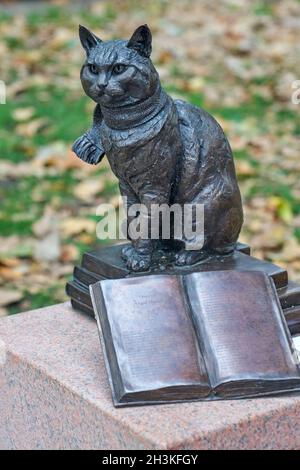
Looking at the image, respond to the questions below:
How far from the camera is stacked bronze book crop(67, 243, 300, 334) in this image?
308cm

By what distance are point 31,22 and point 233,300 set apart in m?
6.15

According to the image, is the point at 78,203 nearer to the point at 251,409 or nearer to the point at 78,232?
the point at 78,232

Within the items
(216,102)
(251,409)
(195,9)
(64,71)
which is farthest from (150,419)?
(195,9)

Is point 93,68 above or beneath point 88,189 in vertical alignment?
above

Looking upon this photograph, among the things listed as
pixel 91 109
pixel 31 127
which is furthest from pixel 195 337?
pixel 91 109

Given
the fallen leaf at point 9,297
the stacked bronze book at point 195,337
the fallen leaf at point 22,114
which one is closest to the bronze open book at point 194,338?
the stacked bronze book at point 195,337

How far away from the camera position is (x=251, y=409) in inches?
105

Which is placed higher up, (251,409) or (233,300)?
(233,300)

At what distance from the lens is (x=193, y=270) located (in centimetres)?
306

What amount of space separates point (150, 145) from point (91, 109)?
4.02 metres

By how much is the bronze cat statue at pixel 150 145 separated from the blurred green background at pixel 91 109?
1427 millimetres

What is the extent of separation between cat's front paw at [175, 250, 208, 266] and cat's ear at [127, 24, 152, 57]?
0.62 metres

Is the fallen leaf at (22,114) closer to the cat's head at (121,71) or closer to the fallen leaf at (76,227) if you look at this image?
the fallen leaf at (76,227)

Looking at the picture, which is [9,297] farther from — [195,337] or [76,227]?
[195,337]
